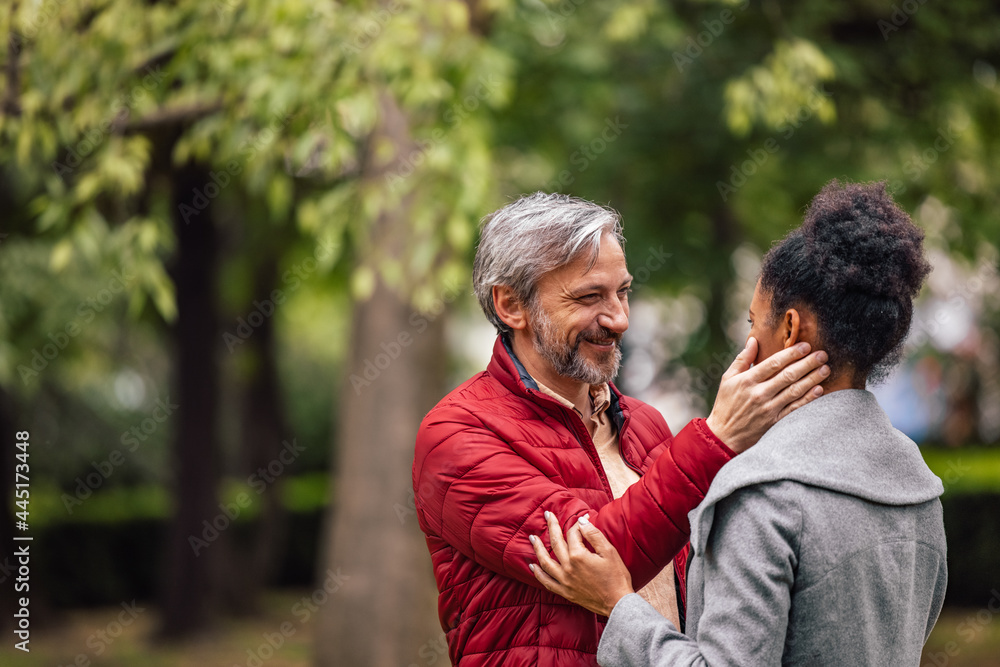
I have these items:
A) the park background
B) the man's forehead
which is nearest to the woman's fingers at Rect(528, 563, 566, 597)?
the man's forehead

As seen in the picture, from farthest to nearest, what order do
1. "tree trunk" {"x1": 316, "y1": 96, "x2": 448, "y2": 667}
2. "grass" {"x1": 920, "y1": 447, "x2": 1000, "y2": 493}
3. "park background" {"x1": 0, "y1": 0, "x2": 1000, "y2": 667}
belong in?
"grass" {"x1": 920, "y1": 447, "x2": 1000, "y2": 493} < "tree trunk" {"x1": 316, "y1": 96, "x2": 448, "y2": 667} < "park background" {"x1": 0, "y1": 0, "x2": 1000, "y2": 667}

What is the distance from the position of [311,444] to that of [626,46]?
9267 millimetres

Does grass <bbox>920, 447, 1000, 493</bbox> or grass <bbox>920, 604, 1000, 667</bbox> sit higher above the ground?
grass <bbox>920, 447, 1000, 493</bbox>

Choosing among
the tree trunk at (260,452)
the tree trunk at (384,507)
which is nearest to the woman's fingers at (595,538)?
the tree trunk at (384,507)

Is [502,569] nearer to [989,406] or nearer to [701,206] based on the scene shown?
[701,206]

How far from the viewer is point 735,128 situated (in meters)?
6.40

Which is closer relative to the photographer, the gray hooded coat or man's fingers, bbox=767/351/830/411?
the gray hooded coat

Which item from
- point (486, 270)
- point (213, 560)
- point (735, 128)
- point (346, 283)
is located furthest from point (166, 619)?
point (486, 270)

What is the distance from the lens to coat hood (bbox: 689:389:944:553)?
5.42 feet

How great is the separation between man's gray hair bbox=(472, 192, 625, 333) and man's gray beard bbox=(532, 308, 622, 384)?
59 mm

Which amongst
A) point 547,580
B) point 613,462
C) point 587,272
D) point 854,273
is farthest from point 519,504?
point 854,273

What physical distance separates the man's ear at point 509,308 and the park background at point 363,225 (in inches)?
32.6

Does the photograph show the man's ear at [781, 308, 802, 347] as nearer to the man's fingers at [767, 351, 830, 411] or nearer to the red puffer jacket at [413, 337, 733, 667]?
the man's fingers at [767, 351, 830, 411]

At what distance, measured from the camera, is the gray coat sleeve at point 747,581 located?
160 cm
